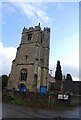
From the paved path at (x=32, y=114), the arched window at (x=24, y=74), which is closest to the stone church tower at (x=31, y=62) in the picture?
the arched window at (x=24, y=74)

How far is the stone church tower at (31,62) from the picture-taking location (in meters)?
39.4

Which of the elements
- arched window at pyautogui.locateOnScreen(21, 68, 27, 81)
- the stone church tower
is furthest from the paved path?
arched window at pyautogui.locateOnScreen(21, 68, 27, 81)

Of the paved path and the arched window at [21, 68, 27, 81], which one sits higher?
the arched window at [21, 68, 27, 81]

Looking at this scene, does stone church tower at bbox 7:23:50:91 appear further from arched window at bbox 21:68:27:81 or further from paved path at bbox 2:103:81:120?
paved path at bbox 2:103:81:120

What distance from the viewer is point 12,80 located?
1624 inches

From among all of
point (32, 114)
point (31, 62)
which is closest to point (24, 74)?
point (31, 62)

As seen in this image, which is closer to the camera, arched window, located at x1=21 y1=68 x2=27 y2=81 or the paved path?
the paved path

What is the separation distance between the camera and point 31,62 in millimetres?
40406

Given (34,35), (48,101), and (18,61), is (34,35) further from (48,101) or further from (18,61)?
(48,101)

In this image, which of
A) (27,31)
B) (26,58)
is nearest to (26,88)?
(26,58)

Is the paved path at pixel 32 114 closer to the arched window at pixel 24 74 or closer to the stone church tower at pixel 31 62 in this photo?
the stone church tower at pixel 31 62

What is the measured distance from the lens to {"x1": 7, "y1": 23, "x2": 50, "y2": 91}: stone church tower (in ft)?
129

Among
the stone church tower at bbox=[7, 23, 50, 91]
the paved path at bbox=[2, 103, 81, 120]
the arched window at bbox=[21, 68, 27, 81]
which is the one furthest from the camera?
the arched window at bbox=[21, 68, 27, 81]

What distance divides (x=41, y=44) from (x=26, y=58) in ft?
19.0
